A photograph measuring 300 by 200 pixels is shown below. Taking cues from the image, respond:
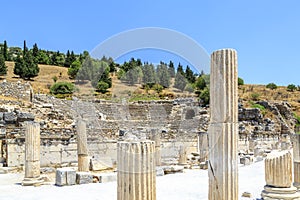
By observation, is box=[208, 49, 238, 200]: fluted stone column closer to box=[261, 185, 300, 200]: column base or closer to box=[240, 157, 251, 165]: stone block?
box=[261, 185, 300, 200]: column base

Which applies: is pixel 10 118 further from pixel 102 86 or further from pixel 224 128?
pixel 224 128

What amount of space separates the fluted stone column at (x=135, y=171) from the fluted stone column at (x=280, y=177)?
4.20 meters

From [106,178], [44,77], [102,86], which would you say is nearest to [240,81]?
[44,77]

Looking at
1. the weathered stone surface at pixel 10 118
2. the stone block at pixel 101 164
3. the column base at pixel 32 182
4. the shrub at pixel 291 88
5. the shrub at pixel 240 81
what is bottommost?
the stone block at pixel 101 164

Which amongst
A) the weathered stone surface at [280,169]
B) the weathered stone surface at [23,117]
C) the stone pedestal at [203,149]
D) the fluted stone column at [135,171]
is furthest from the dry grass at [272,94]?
the fluted stone column at [135,171]

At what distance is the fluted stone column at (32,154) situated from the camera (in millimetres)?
12750

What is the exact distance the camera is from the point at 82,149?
1494 centimetres

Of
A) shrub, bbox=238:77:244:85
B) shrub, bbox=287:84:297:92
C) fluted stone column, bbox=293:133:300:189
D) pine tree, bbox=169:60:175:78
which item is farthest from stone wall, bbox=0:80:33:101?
shrub, bbox=287:84:297:92

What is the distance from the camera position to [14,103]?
3194cm

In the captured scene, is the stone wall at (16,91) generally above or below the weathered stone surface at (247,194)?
above

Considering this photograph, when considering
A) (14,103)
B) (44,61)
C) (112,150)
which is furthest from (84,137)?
(44,61)

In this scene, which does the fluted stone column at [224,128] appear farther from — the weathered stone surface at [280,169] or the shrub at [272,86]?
the shrub at [272,86]

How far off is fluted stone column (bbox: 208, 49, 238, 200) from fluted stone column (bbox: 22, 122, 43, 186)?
351 inches

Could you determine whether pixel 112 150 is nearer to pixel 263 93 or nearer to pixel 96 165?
pixel 96 165
